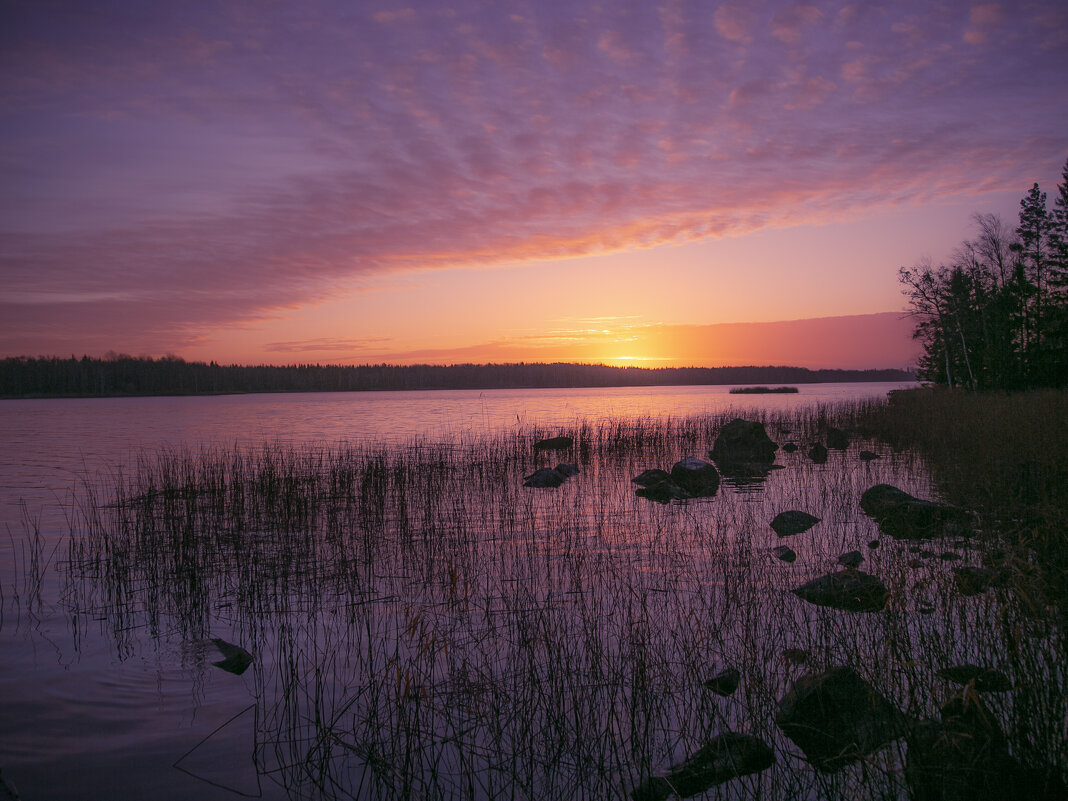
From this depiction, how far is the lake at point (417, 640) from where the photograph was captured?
3830mm

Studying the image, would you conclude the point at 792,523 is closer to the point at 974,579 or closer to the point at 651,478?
the point at 974,579

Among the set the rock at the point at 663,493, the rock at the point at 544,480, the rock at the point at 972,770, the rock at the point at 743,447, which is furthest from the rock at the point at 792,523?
the rock at the point at 743,447

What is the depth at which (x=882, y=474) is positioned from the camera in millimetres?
15258

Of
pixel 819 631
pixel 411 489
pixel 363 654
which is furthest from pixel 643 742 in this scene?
pixel 411 489

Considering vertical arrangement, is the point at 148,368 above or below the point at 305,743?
above

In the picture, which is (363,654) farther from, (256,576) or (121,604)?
(121,604)

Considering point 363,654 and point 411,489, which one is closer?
point 363,654

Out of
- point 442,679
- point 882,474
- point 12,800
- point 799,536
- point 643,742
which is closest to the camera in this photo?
point 12,800

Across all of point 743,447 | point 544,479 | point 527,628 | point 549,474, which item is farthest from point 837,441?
point 527,628

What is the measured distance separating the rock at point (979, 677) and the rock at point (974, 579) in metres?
1.69

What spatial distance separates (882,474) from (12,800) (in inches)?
665

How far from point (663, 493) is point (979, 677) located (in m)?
8.85

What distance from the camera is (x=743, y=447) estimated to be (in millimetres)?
21203

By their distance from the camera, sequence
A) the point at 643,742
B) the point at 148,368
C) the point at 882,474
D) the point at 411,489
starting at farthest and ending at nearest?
1. the point at 148,368
2. the point at 882,474
3. the point at 411,489
4. the point at 643,742
